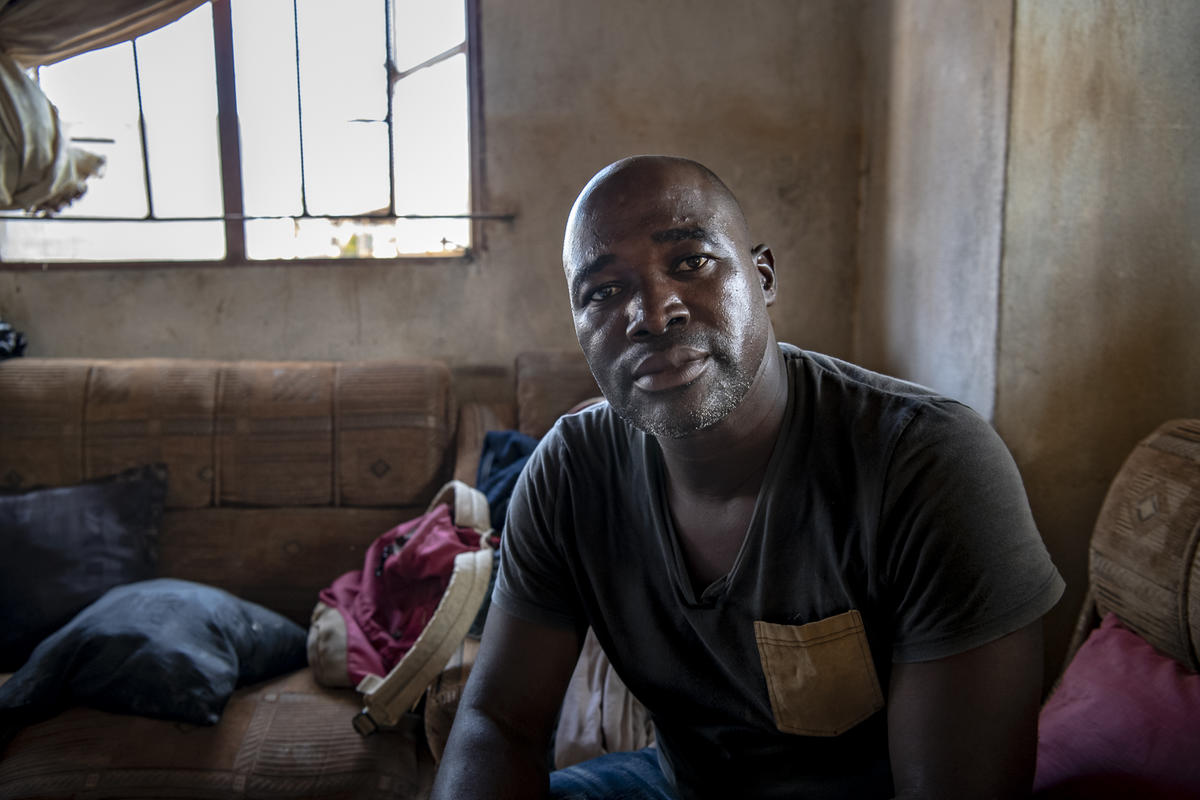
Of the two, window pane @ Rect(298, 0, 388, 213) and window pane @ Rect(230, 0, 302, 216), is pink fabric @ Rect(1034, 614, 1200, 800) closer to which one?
window pane @ Rect(298, 0, 388, 213)

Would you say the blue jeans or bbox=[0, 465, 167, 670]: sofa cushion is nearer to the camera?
the blue jeans

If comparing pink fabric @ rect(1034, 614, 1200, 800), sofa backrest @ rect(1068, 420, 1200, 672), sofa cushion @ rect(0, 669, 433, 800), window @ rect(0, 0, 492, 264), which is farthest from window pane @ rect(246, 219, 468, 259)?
pink fabric @ rect(1034, 614, 1200, 800)

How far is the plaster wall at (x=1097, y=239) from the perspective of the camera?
1552 mm

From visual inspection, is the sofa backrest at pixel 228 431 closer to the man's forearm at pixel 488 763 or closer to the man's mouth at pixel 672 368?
the man's forearm at pixel 488 763

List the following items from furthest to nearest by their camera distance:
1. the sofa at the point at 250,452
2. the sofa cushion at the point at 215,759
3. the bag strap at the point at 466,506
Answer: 1. the sofa at the point at 250,452
2. the bag strap at the point at 466,506
3. the sofa cushion at the point at 215,759

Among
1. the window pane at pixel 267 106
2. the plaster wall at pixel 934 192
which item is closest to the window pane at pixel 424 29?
the window pane at pixel 267 106

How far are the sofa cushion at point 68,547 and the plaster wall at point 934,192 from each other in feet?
6.76

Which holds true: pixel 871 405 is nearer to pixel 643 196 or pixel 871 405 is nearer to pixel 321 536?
pixel 643 196

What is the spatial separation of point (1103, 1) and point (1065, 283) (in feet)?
1.83

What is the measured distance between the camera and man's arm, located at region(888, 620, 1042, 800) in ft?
2.46

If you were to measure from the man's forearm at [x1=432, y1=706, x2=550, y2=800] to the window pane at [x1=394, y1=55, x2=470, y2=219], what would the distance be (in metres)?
2.12

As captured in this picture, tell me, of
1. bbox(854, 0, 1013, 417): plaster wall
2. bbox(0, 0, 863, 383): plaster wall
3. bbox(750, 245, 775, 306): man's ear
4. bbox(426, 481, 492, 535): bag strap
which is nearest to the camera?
bbox(750, 245, 775, 306): man's ear

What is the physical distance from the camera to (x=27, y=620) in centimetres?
176

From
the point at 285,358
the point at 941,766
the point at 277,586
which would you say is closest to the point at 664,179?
the point at 941,766
